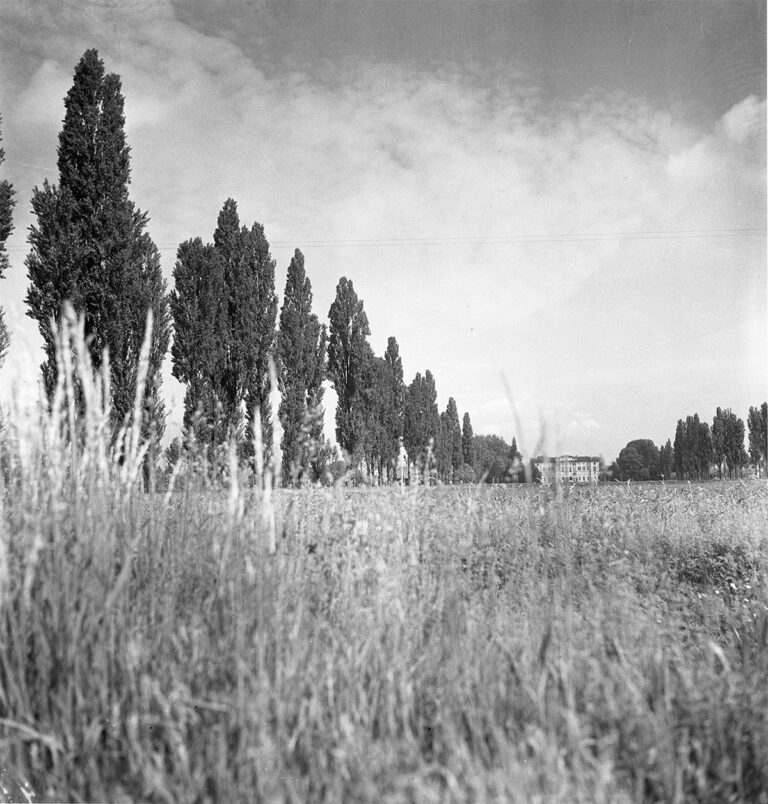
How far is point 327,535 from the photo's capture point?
11.9ft

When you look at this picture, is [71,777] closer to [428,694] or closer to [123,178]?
[428,694]

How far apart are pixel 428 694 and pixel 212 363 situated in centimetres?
1545

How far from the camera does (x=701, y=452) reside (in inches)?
2093

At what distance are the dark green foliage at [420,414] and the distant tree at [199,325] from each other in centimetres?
1361

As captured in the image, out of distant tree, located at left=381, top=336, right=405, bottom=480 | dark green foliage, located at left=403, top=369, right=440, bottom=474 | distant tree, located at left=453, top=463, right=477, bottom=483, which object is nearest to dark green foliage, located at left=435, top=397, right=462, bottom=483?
dark green foliage, located at left=403, top=369, right=440, bottom=474

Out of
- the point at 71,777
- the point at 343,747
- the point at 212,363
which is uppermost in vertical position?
the point at 212,363

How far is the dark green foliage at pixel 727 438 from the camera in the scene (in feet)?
159

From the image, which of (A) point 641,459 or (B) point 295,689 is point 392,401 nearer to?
(B) point 295,689

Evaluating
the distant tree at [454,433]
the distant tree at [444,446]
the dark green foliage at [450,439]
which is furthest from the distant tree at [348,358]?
the distant tree at [454,433]

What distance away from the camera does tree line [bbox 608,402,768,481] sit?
46906mm

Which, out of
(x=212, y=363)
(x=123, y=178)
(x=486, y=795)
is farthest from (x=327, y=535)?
(x=212, y=363)

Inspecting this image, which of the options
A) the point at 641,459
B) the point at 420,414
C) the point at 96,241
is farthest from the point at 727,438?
the point at 96,241

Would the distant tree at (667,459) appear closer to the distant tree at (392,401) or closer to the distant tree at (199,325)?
the distant tree at (392,401)

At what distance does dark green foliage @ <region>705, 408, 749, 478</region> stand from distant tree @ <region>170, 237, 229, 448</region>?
4279 centimetres
